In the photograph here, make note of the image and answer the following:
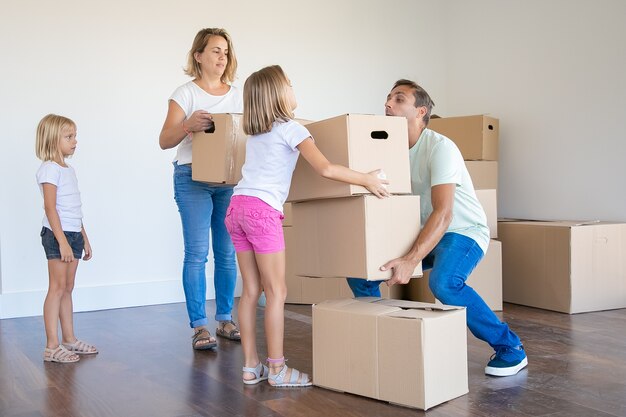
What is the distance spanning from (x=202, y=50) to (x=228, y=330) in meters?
1.13

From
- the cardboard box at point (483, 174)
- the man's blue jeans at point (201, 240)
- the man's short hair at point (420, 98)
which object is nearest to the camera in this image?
the man's short hair at point (420, 98)

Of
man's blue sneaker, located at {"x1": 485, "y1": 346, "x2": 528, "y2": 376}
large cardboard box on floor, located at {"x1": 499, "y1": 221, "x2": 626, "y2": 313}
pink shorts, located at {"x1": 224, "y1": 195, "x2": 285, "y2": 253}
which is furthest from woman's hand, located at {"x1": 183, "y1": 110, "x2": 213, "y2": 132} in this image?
large cardboard box on floor, located at {"x1": 499, "y1": 221, "x2": 626, "y2": 313}

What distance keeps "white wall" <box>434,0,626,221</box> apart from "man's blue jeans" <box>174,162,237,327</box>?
81.0 inches

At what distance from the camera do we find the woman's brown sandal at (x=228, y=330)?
9.22ft

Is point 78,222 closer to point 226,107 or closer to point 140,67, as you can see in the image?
point 226,107

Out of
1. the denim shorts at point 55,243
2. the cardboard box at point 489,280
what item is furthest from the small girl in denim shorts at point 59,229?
the cardboard box at point 489,280

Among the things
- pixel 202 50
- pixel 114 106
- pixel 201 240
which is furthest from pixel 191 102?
pixel 114 106

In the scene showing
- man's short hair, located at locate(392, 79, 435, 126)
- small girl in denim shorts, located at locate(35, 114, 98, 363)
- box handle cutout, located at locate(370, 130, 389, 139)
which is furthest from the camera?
small girl in denim shorts, located at locate(35, 114, 98, 363)

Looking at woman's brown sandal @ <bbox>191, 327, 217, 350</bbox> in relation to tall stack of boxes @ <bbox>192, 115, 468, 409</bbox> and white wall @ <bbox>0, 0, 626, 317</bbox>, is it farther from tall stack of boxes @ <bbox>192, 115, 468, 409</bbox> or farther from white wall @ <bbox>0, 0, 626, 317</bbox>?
white wall @ <bbox>0, 0, 626, 317</bbox>

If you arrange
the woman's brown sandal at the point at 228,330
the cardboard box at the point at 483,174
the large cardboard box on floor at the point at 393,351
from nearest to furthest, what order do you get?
the large cardboard box on floor at the point at 393,351 → the woman's brown sandal at the point at 228,330 → the cardboard box at the point at 483,174

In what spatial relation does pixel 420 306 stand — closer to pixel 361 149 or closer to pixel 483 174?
pixel 361 149

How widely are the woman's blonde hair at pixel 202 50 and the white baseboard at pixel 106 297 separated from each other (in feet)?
4.79

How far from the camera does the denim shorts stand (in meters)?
2.58

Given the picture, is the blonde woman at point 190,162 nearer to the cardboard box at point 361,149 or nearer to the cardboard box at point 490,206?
the cardboard box at point 361,149
